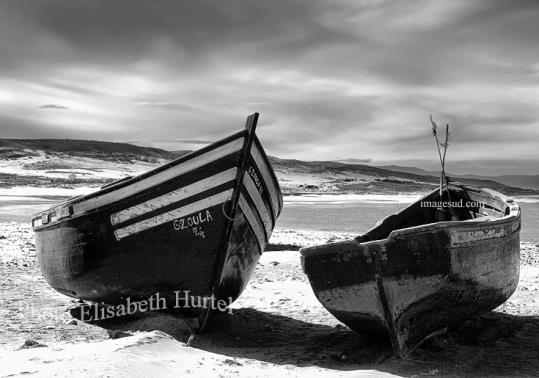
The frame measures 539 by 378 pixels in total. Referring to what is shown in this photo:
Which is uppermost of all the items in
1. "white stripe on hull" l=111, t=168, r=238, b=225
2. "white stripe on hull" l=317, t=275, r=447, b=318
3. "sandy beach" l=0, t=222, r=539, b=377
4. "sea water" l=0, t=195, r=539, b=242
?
"white stripe on hull" l=111, t=168, r=238, b=225

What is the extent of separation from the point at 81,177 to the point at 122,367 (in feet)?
154

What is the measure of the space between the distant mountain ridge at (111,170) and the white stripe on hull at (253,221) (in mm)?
36683

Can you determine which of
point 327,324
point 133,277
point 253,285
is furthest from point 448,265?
point 253,285

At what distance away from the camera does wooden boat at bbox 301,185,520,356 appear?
16.9 ft

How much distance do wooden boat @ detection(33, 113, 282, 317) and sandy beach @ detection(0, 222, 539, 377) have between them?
0.49 meters

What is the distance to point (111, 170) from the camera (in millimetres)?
57250

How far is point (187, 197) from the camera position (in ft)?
20.1

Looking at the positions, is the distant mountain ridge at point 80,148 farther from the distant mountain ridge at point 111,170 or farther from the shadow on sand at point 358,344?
the shadow on sand at point 358,344

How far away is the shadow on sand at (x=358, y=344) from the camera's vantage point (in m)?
5.23

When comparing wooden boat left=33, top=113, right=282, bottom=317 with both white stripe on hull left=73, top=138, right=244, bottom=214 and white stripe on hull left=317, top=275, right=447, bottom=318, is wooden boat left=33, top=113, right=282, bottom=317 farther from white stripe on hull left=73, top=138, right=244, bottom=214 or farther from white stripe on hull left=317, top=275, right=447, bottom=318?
white stripe on hull left=317, top=275, right=447, bottom=318

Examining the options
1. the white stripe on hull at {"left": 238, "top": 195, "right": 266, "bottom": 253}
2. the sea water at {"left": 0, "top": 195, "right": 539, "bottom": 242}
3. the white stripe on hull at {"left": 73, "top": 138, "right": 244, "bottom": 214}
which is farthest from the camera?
the sea water at {"left": 0, "top": 195, "right": 539, "bottom": 242}

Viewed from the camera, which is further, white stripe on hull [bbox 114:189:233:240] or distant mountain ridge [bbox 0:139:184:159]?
distant mountain ridge [bbox 0:139:184:159]

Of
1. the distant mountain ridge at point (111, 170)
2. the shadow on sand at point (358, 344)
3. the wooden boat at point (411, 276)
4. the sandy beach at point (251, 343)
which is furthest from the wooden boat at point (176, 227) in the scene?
the distant mountain ridge at point (111, 170)

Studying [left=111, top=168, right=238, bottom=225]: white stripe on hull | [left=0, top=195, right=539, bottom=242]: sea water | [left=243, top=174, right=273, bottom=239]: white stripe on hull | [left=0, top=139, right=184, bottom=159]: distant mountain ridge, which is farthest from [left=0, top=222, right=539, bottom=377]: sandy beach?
[left=0, top=139, right=184, bottom=159]: distant mountain ridge
